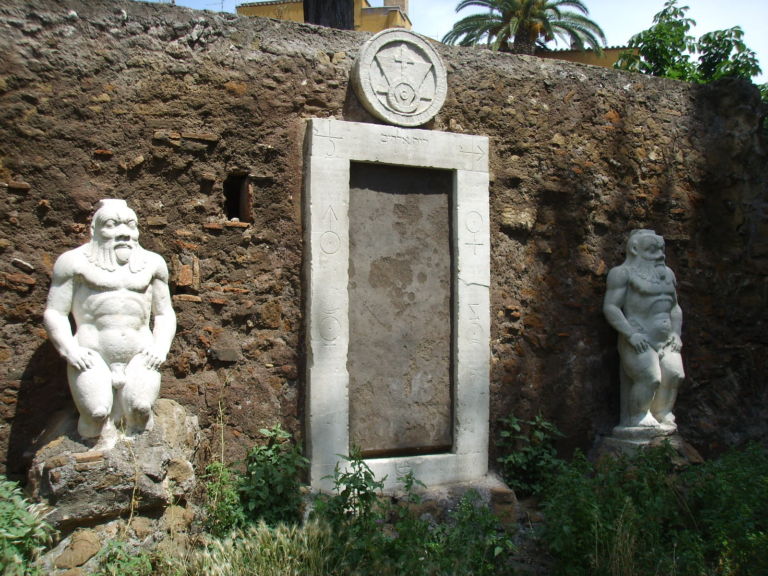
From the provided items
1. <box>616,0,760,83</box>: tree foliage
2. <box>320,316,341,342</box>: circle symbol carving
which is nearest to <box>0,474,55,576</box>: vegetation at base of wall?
<box>320,316,341,342</box>: circle symbol carving

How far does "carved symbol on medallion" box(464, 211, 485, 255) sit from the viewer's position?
520 cm

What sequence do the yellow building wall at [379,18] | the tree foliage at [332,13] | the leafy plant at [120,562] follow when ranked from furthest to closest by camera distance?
the yellow building wall at [379,18], the tree foliage at [332,13], the leafy plant at [120,562]

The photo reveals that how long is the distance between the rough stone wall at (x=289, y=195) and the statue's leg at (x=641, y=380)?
29cm

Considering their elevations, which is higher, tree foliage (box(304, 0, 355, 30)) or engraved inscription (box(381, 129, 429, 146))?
tree foliage (box(304, 0, 355, 30))

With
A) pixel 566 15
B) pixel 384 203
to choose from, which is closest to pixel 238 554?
pixel 384 203

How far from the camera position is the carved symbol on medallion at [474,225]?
5203 millimetres

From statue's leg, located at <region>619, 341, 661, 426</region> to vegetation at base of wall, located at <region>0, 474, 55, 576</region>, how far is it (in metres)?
3.70

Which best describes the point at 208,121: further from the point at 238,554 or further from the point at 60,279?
the point at 238,554

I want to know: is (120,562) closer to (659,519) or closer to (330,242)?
(330,242)

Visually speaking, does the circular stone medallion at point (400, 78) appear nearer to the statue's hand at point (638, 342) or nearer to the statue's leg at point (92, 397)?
the statue's hand at point (638, 342)

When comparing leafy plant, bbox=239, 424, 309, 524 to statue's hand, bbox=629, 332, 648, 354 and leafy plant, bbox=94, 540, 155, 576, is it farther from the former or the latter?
statue's hand, bbox=629, 332, 648, 354

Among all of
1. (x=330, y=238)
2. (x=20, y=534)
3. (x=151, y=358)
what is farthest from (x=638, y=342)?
(x=20, y=534)

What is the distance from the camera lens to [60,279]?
4031 millimetres

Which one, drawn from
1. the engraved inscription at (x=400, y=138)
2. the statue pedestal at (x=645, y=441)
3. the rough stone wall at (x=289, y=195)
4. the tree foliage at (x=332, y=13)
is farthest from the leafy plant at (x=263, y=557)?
the tree foliage at (x=332, y=13)
